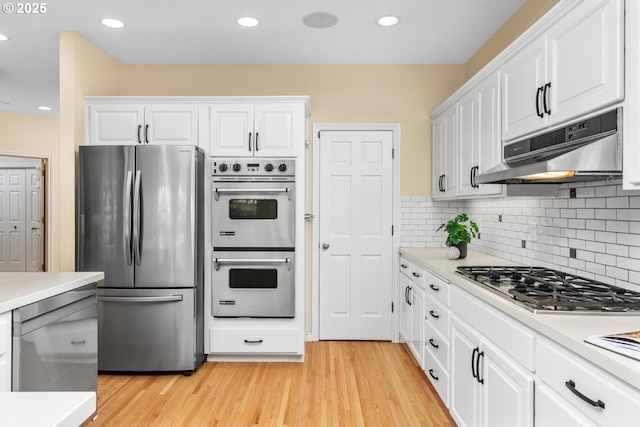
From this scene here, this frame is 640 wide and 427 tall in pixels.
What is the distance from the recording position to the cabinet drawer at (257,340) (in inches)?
131

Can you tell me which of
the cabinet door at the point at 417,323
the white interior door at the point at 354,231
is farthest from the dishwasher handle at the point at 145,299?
the cabinet door at the point at 417,323

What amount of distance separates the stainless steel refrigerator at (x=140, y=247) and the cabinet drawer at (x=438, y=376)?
182 centimetres

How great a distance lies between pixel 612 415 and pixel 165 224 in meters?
2.88

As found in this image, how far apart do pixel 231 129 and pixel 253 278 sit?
128cm

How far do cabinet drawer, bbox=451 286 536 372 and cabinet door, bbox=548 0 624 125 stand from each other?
93 cm

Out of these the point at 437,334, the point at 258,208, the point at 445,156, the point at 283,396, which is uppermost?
the point at 445,156

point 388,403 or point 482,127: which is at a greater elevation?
point 482,127

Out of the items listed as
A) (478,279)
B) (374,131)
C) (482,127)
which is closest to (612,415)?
(478,279)

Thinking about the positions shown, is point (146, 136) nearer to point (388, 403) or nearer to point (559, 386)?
point (388, 403)

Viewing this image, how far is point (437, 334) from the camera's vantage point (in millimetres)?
2619

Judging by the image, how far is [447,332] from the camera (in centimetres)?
240

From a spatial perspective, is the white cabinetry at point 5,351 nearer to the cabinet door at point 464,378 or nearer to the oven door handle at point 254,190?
the oven door handle at point 254,190

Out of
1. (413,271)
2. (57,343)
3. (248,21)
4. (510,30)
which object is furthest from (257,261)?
(510,30)

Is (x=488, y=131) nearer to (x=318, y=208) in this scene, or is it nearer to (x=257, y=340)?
(x=318, y=208)
